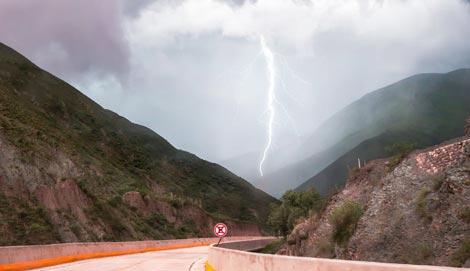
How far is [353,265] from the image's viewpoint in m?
6.54

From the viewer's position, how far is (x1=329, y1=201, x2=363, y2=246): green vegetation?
122 ft

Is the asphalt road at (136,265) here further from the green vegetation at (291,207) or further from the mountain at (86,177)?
the green vegetation at (291,207)

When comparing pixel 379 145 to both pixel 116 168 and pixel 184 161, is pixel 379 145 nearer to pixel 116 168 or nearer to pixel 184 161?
pixel 184 161

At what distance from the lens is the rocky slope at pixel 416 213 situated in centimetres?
2703

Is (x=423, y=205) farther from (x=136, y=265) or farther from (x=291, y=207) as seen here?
(x=291, y=207)

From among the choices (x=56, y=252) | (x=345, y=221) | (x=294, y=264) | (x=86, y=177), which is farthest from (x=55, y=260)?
(x=86, y=177)

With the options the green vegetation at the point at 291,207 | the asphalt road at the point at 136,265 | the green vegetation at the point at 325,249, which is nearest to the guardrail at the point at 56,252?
the asphalt road at the point at 136,265

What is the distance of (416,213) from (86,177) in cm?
5026

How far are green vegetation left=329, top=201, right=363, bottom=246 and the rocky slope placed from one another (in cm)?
33

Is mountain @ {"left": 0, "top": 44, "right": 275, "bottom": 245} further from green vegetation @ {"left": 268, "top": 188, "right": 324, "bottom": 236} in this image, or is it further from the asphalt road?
the asphalt road

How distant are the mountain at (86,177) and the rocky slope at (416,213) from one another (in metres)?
26.0

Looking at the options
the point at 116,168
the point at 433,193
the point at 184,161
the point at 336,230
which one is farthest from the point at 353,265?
the point at 184,161

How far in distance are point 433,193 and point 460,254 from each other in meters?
6.53

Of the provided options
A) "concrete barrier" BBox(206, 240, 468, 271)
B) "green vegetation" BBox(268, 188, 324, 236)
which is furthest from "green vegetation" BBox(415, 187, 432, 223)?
"green vegetation" BBox(268, 188, 324, 236)
